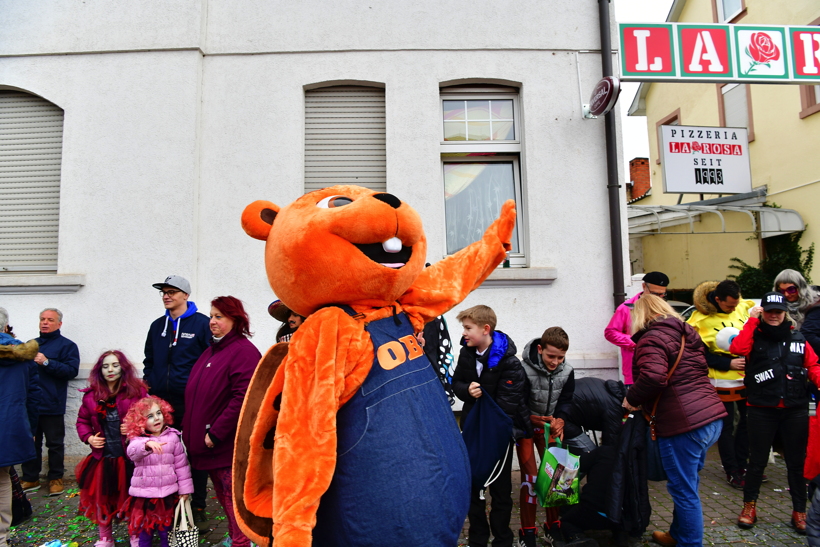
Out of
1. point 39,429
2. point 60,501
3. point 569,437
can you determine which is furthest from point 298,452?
point 39,429

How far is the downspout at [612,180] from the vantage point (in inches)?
214

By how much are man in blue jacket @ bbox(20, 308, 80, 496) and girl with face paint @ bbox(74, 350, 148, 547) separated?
1362 mm

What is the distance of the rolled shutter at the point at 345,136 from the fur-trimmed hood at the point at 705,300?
3.29 m

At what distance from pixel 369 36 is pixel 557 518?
495 cm

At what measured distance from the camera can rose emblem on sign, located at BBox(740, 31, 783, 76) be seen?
5680 millimetres

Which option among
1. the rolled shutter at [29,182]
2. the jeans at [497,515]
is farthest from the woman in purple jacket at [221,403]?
the rolled shutter at [29,182]

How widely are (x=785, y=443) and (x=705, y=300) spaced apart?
4.31ft

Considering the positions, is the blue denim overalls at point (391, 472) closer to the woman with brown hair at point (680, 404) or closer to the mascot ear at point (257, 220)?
the mascot ear at point (257, 220)

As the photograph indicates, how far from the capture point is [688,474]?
11.1ft

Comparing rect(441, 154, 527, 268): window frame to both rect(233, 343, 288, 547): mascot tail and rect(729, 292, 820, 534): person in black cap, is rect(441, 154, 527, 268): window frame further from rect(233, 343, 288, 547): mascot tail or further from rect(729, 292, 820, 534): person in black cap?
rect(233, 343, 288, 547): mascot tail

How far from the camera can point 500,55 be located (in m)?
5.72

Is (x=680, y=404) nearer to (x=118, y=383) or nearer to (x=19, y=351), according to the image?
(x=118, y=383)

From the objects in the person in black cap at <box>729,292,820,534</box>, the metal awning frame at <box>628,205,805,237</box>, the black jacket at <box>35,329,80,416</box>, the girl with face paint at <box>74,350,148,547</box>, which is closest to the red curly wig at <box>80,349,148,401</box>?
the girl with face paint at <box>74,350,148,547</box>

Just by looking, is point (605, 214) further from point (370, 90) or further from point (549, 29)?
point (370, 90)
